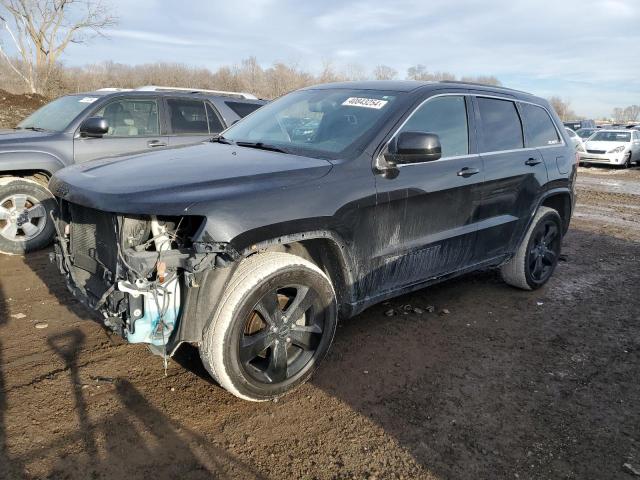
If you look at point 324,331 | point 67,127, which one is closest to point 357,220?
point 324,331

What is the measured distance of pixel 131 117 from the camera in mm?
6031

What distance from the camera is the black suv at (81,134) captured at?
17.1 feet

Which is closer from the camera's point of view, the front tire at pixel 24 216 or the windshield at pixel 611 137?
the front tire at pixel 24 216

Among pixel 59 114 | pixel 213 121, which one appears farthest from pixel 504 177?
pixel 59 114

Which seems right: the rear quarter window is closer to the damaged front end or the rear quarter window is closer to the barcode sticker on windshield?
the barcode sticker on windshield

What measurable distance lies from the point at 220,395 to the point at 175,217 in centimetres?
113

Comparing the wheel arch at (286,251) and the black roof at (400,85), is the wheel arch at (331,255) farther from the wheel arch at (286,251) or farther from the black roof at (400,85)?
the black roof at (400,85)

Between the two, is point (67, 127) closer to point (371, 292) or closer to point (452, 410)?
point (371, 292)

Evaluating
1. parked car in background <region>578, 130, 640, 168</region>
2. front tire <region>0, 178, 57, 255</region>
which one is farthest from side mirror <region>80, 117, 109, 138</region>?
parked car in background <region>578, 130, 640, 168</region>

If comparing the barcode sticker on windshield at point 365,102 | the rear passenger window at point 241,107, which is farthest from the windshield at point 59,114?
the barcode sticker on windshield at point 365,102

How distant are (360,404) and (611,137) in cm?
2141

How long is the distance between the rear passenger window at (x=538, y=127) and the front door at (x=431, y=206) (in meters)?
0.95

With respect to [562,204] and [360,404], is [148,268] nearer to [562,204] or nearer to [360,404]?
[360,404]

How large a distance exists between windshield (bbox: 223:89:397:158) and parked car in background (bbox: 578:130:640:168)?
18.5 meters
